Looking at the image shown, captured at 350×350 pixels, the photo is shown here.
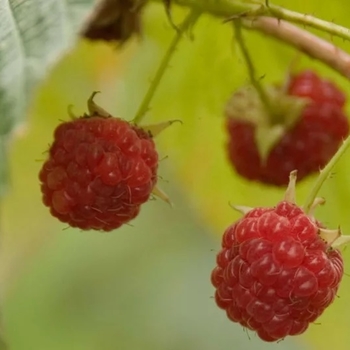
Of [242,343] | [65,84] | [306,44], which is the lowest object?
[242,343]

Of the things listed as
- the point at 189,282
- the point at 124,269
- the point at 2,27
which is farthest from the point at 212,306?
the point at 2,27

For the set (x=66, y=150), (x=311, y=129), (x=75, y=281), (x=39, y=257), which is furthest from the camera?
(x=75, y=281)

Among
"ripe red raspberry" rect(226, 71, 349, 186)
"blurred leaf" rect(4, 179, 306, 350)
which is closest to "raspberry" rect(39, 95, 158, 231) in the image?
"ripe red raspberry" rect(226, 71, 349, 186)

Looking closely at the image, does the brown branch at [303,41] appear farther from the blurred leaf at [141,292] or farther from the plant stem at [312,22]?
the blurred leaf at [141,292]

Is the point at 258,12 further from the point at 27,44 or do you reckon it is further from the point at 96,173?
the point at 27,44

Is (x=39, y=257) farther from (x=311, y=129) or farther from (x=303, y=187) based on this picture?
(x=311, y=129)

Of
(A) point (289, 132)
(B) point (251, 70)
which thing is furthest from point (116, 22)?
(A) point (289, 132)
